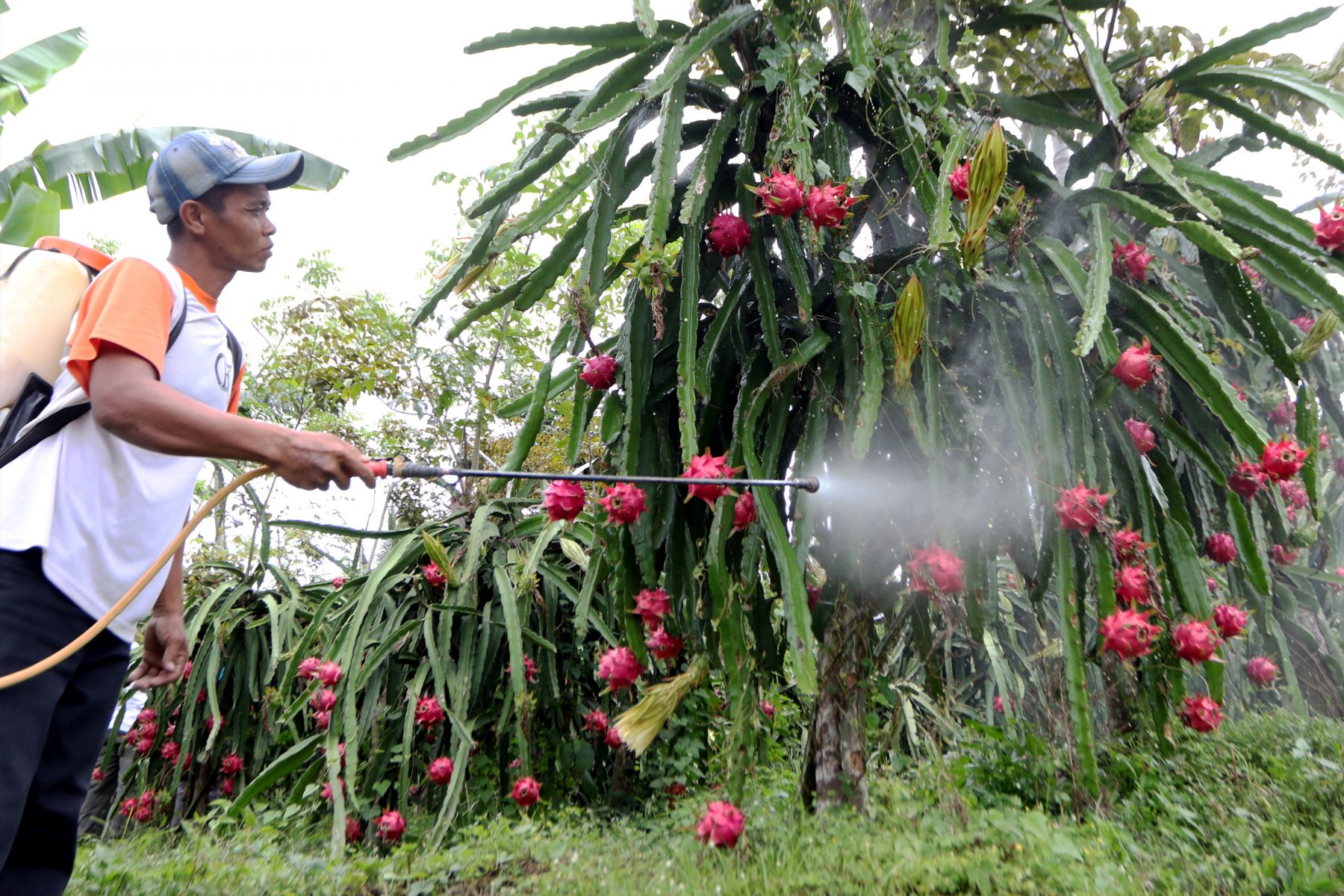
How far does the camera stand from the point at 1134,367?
2.27m

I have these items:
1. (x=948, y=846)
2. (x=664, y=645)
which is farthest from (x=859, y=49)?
(x=948, y=846)

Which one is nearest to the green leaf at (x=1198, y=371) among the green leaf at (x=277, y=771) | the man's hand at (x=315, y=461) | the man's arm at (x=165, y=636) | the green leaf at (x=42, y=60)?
the man's hand at (x=315, y=461)

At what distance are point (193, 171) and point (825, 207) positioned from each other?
142 centimetres

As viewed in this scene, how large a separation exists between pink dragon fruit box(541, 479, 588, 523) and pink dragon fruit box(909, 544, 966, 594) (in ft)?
2.94

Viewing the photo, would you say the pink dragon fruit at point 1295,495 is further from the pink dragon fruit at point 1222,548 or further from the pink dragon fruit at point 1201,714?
the pink dragon fruit at point 1201,714

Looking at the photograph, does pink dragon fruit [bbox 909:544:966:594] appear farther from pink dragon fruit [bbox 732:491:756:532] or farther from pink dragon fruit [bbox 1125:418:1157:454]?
pink dragon fruit [bbox 1125:418:1157:454]

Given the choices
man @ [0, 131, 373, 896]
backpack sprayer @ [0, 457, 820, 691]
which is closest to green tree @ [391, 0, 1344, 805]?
backpack sprayer @ [0, 457, 820, 691]

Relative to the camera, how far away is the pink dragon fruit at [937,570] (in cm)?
228

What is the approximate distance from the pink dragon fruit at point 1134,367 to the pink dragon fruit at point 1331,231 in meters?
0.49

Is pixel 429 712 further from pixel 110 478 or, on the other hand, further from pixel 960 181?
pixel 960 181

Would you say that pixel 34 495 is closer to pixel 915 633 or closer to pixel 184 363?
pixel 184 363

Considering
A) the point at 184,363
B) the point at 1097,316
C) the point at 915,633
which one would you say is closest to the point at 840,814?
the point at 915,633

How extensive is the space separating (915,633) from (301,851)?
257cm

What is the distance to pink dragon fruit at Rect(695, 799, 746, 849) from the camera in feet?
7.88
